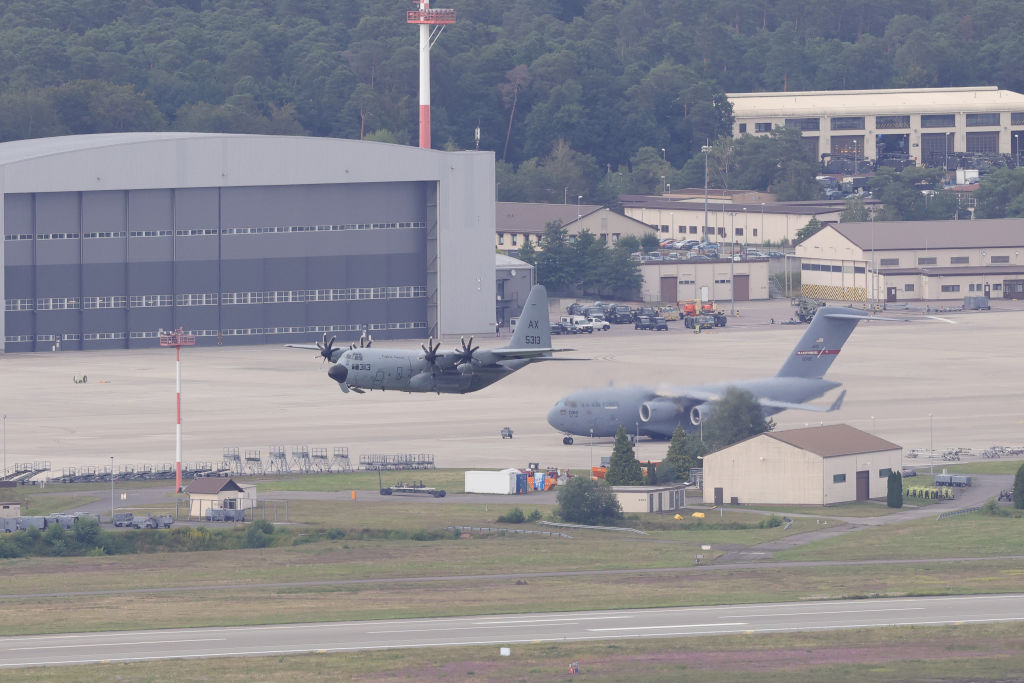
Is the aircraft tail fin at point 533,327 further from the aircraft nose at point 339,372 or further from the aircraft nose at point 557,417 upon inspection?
the aircraft nose at point 557,417

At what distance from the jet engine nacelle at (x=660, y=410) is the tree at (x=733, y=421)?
5.27 meters

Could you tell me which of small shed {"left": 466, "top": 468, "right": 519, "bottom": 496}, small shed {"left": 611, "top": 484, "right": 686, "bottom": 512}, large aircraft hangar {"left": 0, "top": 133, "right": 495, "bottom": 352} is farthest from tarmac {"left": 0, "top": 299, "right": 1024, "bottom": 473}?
small shed {"left": 611, "top": 484, "right": 686, "bottom": 512}

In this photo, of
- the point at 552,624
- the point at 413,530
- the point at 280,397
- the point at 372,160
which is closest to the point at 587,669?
the point at 552,624

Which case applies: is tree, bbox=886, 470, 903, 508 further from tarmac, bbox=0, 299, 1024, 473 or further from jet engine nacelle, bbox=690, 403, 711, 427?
jet engine nacelle, bbox=690, 403, 711, 427

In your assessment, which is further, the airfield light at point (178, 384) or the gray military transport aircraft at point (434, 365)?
the airfield light at point (178, 384)

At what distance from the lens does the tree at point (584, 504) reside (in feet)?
317

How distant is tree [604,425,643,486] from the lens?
10319cm

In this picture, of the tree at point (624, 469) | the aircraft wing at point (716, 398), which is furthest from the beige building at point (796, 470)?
the aircraft wing at point (716, 398)

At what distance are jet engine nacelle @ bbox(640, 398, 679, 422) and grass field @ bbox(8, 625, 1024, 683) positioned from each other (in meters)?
49.1

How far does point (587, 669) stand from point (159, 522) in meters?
36.6

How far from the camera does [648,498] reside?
99688mm

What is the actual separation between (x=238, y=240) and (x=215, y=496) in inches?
3353

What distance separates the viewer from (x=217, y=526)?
96.2 m

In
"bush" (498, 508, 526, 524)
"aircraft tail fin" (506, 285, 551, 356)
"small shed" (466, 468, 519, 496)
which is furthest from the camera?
"small shed" (466, 468, 519, 496)
